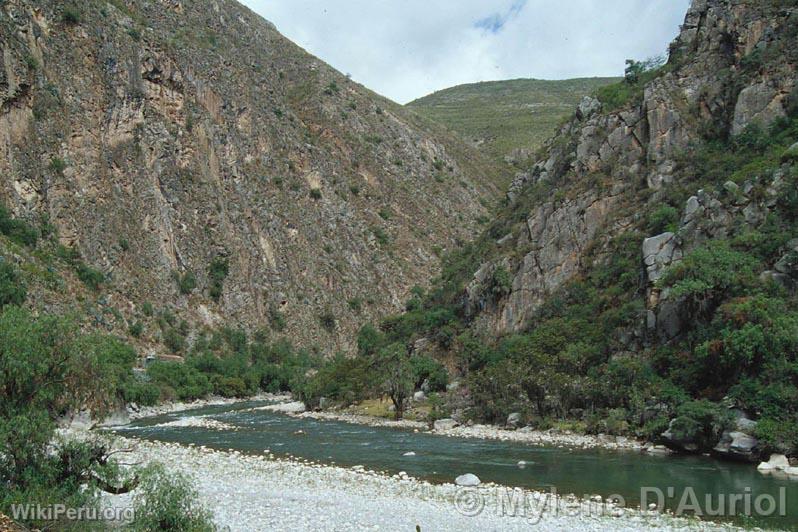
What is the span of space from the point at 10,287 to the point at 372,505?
3999 cm

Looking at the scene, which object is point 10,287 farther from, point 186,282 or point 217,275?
point 217,275

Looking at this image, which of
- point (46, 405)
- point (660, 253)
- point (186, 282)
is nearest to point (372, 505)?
point (46, 405)

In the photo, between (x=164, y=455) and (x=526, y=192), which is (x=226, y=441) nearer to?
(x=164, y=455)

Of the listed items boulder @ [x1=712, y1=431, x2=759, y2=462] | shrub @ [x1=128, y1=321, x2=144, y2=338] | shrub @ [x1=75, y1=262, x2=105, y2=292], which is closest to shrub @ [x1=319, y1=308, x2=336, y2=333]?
shrub @ [x1=128, y1=321, x2=144, y2=338]

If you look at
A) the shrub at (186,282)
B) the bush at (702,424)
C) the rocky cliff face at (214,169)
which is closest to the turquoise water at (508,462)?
the bush at (702,424)

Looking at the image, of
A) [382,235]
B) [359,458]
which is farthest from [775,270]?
[382,235]

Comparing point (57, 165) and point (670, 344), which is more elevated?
point (57, 165)

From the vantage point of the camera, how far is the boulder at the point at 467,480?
68.0 feet

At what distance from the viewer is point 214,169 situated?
8344 centimetres

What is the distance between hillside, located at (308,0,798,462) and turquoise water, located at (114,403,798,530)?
3.26 m

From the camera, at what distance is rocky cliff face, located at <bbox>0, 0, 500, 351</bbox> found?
2549 inches

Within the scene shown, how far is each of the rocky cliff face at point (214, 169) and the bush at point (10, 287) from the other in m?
11.9

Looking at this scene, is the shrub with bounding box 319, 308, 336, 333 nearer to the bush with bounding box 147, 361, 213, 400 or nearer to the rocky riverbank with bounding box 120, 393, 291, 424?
the rocky riverbank with bounding box 120, 393, 291, 424

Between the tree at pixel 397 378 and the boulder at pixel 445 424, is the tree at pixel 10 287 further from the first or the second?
the boulder at pixel 445 424
